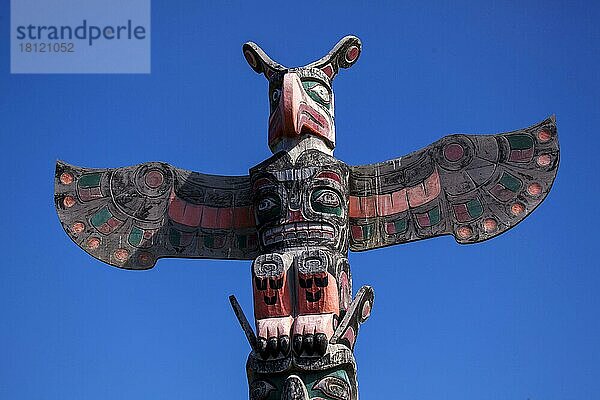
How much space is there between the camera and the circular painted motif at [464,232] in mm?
10430

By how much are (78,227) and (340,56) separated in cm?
337

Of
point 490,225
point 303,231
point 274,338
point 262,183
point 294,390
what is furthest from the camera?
point 490,225

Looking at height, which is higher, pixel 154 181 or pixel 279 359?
pixel 154 181

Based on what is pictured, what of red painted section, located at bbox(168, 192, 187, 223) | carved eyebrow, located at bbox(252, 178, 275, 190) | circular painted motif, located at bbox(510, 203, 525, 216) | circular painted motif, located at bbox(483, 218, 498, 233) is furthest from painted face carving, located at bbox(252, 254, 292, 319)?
circular painted motif, located at bbox(510, 203, 525, 216)

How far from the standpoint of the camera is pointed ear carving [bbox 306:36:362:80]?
1098cm

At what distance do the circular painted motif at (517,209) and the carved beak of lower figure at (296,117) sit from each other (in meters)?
1.97

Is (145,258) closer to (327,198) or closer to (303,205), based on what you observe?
(303,205)

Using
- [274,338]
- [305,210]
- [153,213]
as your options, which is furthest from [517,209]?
[153,213]

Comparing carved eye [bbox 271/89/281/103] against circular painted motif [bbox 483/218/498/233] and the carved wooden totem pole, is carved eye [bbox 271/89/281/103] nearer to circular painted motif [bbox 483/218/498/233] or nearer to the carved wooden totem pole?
the carved wooden totem pole

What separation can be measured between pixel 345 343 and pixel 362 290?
0.62 metres

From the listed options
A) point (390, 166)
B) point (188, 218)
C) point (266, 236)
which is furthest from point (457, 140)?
point (188, 218)

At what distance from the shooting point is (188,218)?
36.4 ft

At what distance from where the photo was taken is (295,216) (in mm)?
9953

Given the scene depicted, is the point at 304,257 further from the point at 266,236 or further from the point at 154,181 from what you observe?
the point at 154,181
